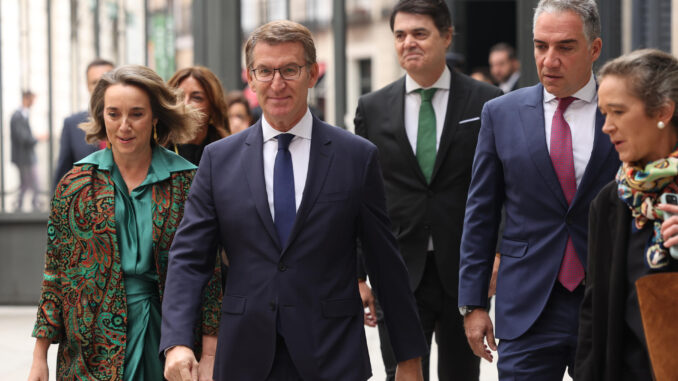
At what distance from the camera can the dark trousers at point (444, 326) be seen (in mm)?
4828

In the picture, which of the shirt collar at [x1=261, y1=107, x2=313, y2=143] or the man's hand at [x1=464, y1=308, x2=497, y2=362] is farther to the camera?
the man's hand at [x1=464, y1=308, x2=497, y2=362]

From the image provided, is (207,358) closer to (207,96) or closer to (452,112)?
(452,112)

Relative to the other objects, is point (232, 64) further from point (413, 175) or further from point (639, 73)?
point (639, 73)

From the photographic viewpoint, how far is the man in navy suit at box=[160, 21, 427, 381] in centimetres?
344

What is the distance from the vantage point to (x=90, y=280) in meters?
3.76

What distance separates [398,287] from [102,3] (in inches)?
283

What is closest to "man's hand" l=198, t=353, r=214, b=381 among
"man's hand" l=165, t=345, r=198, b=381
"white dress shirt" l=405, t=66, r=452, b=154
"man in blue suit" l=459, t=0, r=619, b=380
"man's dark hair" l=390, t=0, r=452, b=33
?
"man's hand" l=165, t=345, r=198, b=381

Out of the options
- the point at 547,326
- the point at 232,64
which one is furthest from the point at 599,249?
the point at 232,64

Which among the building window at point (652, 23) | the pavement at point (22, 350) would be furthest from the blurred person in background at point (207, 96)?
the building window at point (652, 23)

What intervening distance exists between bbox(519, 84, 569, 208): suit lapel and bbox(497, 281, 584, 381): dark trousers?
1.11 ft

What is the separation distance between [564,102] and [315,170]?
967 mm

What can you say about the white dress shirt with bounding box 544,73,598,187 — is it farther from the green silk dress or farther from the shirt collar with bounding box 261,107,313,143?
the green silk dress

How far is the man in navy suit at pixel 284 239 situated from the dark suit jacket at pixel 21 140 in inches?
268

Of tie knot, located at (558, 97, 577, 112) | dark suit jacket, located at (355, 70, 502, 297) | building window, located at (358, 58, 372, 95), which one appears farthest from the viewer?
building window, located at (358, 58, 372, 95)
